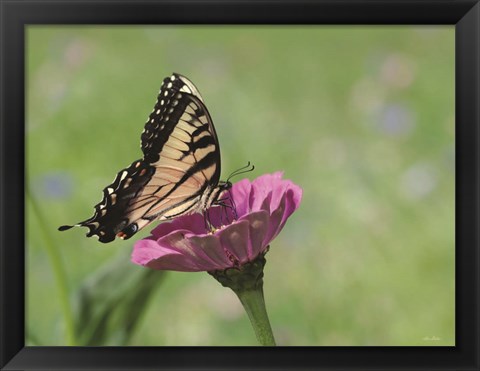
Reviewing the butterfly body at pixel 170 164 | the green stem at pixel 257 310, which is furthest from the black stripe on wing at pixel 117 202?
the green stem at pixel 257 310

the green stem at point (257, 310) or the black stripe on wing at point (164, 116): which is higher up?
the black stripe on wing at point (164, 116)

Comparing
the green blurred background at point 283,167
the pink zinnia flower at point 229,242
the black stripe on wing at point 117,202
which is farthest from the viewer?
the green blurred background at point 283,167

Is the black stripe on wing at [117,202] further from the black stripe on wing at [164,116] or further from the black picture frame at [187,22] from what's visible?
the black picture frame at [187,22]

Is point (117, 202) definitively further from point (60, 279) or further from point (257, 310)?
point (257, 310)

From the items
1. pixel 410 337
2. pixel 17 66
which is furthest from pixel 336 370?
pixel 17 66

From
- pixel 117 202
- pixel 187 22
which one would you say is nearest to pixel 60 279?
pixel 117 202

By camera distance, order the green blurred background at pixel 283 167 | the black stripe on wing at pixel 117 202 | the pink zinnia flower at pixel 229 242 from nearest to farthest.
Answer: the pink zinnia flower at pixel 229 242 → the black stripe on wing at pixel 117 202 → the green blurred background at pixel 283 167
